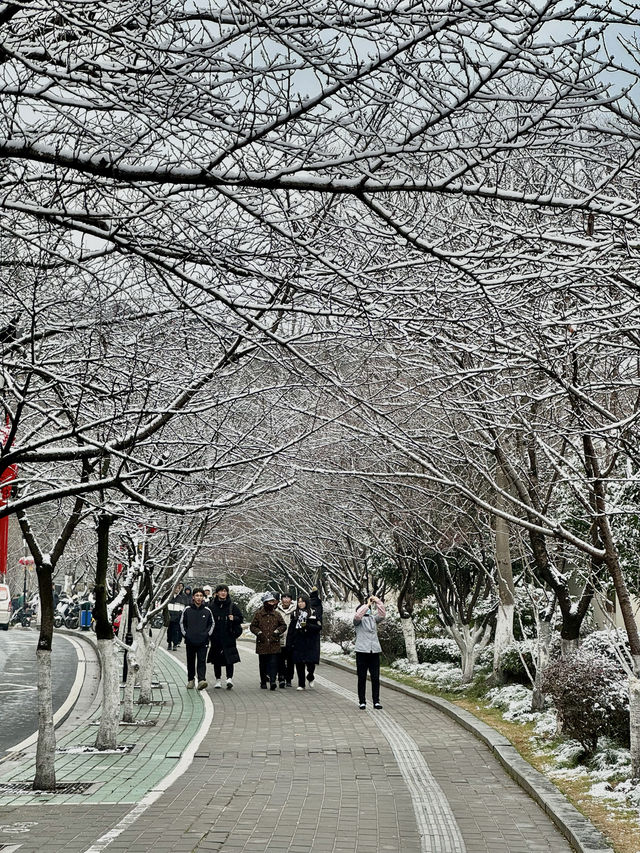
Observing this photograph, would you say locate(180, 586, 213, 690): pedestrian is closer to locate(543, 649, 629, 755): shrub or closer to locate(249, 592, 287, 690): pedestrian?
locate(249, 592, 287, 690): pedestrian

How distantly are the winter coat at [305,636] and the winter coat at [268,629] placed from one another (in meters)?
0.27

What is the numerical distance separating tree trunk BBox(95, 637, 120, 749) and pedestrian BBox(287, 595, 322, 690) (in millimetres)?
7310

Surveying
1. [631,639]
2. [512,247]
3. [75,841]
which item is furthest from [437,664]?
[512,247]

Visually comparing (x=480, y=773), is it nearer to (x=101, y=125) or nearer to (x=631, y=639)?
(x=631, y=639)

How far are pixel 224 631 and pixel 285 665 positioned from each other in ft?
7.16

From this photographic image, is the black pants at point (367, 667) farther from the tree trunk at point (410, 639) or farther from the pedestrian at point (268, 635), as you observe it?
the tree trunk at point (410, 639)

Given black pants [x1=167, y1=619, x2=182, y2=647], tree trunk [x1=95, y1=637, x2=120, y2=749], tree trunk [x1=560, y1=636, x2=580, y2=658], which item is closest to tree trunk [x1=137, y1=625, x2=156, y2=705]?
tree trunk [x1=95, y1=637, x2=120, y2=749]

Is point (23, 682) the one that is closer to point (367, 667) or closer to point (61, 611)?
point (367, 667)

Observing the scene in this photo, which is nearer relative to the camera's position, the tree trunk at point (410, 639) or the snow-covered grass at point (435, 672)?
the snow-covered grass at point (435, 672)

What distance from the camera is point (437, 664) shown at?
22312mm

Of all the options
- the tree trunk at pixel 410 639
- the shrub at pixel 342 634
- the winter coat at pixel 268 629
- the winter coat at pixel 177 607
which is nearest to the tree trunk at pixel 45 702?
the winter coat at pixel 268 629

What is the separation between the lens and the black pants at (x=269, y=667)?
65.7 feet

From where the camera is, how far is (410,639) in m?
23.2

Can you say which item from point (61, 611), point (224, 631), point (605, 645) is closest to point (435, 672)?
point (224, 631)
